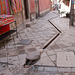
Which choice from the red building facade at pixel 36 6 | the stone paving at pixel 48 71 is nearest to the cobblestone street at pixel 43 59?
the stone paving at pixel 48 71

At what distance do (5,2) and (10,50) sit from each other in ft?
8.60

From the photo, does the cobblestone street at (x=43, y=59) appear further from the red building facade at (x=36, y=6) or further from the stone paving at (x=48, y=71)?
the red building facade at (x=36, y=6)

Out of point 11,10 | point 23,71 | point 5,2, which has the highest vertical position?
point 5,2

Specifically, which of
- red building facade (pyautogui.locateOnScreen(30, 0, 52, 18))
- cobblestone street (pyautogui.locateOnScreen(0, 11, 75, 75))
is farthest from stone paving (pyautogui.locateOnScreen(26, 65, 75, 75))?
red building facade (pyautogui.locateOnScreen(30, 0, 52, 18))

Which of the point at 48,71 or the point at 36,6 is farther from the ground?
the point at 36,6

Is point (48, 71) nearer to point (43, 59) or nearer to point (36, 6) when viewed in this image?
point (43, 59)

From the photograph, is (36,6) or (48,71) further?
(36,6)

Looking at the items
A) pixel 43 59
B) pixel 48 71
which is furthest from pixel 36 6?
pixel 48 71

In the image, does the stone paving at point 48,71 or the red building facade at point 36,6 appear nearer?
the stone paving at point 48,71

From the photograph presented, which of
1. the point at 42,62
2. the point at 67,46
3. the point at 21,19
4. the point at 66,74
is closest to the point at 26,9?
the point at 21,19

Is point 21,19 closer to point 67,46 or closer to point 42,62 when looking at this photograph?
point 67,46

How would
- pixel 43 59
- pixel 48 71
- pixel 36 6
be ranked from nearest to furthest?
pixel 48 71 < pixel 43 59 < pixel 36 6

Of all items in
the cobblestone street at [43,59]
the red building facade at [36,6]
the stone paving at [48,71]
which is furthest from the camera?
the red building facade at [36,6]

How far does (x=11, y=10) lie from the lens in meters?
6.26
